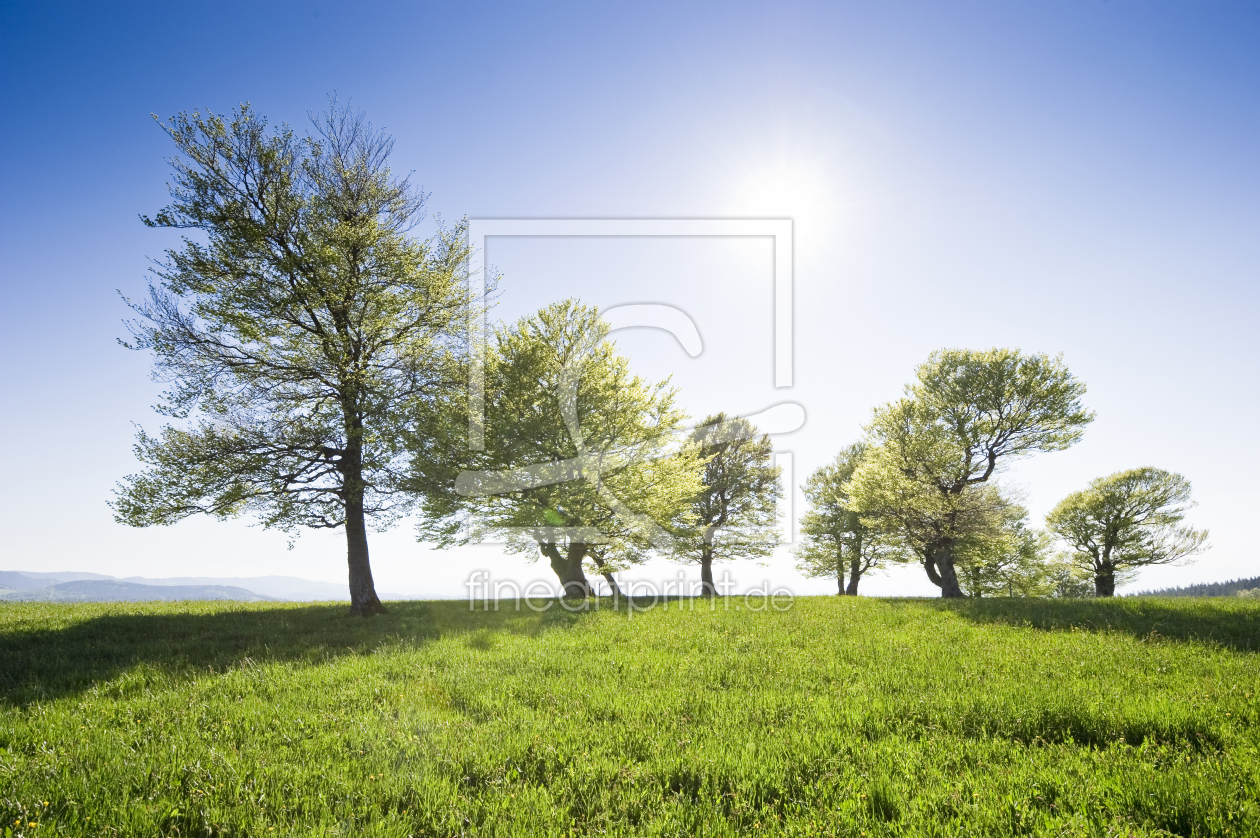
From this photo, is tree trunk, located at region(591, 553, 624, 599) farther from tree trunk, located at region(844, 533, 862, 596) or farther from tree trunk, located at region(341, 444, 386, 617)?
tree trunk, located at region(844, 533, 862, 596)

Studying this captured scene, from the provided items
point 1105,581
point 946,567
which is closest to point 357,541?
point 946,567

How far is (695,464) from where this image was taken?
2517cm

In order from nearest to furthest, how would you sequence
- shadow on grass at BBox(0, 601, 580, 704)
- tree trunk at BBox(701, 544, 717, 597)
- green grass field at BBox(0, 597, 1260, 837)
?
green grass field at BBox(0, 597, 1260, 837), shadow on grass at BBox(0, 601, 580, 704), tree trunk at BBox(701, 544, 717, 597)

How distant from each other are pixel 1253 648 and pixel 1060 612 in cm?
435

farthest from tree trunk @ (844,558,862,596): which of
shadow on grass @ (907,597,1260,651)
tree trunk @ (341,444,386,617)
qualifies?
tree trunk @ (341,444,386,617)

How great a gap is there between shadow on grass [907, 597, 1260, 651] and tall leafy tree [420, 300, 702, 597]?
11.3 m

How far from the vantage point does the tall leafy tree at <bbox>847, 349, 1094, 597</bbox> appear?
26.3 meters

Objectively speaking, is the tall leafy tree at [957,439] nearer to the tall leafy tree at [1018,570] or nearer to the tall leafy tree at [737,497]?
the tall leafy tree at [737,497]

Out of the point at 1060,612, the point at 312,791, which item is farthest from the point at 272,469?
the point at 1060,612

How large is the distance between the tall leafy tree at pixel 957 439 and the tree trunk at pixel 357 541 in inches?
928

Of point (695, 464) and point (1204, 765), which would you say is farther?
point (695, 464)

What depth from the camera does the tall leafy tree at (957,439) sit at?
26344 millimetres

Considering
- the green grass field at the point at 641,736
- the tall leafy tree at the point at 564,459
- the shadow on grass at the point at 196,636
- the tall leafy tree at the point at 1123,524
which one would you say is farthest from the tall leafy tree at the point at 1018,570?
the shadow on grass at the point at 196,636

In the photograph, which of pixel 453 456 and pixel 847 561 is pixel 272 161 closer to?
pixel 453 456
